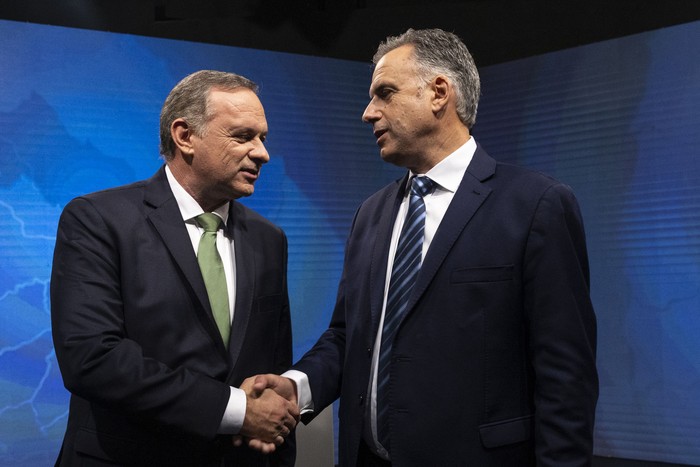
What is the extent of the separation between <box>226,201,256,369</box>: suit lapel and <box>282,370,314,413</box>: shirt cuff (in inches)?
8.2

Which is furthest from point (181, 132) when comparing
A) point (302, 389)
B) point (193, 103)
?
point (302, 389)

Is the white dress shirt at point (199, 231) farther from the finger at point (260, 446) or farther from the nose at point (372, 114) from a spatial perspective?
the nose at point (372, 114)

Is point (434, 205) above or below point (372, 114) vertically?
below

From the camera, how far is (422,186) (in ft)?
7.37

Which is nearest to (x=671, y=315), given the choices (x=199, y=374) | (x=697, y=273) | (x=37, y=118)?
(x=697, y=273)

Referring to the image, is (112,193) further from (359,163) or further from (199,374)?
(359,163)

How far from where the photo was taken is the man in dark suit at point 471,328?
195cm

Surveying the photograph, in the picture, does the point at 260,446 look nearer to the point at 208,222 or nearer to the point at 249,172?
the point at 208,222

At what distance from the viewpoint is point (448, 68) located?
2352 millimetres

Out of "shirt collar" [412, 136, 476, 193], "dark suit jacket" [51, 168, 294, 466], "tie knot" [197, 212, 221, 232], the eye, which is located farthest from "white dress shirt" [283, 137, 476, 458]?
"tie knot" [197, 212, 221, 232]

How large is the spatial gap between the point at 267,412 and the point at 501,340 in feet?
2.18

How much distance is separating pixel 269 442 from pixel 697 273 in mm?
3008

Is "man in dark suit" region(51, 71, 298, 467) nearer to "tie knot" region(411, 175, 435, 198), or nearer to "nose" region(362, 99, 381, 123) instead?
"nose" region(362, 99, 381, 123)

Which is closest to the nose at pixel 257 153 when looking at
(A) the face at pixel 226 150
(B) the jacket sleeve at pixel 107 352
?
(A) the face at pixel 226 150
